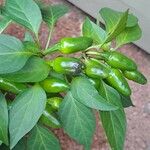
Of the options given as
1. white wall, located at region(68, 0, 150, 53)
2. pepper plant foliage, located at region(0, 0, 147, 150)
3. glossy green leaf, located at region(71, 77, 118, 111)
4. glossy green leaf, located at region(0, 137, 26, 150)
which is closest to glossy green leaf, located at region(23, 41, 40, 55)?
pepper plant foliage, located at region(0, 0, 147, 150)

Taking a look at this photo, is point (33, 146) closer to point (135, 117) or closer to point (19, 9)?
point (19, 9)

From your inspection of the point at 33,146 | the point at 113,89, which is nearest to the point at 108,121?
the point at 113,89

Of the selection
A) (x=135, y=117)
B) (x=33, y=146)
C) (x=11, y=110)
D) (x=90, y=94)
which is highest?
(x=90, y=94)

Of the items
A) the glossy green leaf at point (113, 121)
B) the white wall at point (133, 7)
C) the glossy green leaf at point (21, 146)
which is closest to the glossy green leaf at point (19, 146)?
the glossy green leaf at point (21, 146)

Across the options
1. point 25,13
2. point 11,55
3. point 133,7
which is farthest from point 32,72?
point 133,7

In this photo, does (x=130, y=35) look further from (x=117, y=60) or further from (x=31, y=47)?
(x=31, y=47)
